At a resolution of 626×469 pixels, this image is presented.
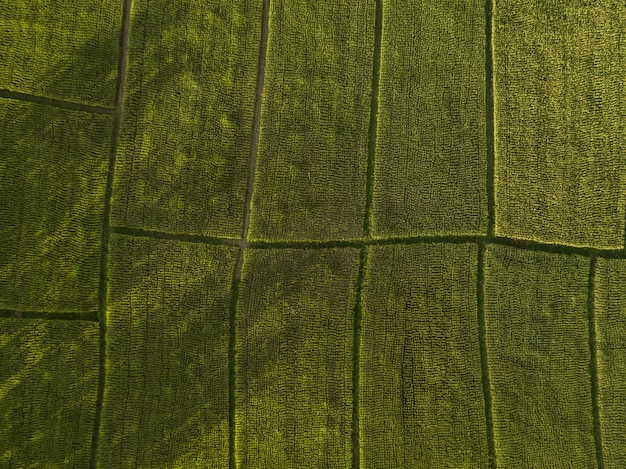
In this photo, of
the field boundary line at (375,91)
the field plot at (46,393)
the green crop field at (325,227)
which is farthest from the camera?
the field boundary line at (375,91)

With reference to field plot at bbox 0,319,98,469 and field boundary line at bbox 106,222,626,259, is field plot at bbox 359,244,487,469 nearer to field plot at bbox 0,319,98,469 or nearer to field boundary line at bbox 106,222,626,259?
field boundary line at bbox 106,222,626,259

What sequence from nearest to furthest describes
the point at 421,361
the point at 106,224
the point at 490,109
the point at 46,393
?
the point at 46,393 → the point at 106,224 → the point at 421,361 → the point at 490,109

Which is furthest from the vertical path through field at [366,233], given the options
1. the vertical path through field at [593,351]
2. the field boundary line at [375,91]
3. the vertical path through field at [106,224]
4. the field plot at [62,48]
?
the field plot at [62,48]

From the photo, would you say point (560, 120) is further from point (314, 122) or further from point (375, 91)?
point (314, 122)

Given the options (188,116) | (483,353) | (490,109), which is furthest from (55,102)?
(483,353)

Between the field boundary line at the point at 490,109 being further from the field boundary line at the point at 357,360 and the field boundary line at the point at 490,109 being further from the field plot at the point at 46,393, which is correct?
the field plot at the point at 46,393

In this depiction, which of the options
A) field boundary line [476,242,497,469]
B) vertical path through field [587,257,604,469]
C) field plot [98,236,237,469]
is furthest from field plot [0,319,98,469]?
vertical path through field [587,257,604,469]

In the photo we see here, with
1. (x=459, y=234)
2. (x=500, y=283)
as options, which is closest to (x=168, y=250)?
(x=459, y=234)

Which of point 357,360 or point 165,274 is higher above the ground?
point 165,274
